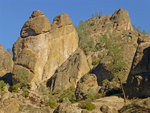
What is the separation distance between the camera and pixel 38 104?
196 feet

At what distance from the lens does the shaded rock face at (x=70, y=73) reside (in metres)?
86.4

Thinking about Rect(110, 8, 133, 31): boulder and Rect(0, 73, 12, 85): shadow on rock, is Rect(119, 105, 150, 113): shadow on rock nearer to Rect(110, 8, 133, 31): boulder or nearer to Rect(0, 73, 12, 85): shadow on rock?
Rect(0, 73, 12, 85): shadow on rock

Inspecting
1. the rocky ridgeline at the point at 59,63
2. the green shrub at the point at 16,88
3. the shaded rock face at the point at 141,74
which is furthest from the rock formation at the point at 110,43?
the green shrub at the point at 16,88

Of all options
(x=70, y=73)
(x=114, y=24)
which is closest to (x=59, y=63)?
(x=70, y=73)

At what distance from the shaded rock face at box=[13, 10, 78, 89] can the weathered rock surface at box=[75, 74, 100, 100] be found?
2075 cm

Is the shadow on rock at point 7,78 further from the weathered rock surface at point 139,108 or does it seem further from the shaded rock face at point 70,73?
the weathered rock surface at point 139,108

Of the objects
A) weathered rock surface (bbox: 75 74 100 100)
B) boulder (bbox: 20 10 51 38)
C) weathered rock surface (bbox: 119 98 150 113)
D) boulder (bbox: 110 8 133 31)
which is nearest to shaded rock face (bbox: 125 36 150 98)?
weathered rock surface (bbox: 119 98 150 113)

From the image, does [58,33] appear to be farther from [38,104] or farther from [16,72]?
[38,104]

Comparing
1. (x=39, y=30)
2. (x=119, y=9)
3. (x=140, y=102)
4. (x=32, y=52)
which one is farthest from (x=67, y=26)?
(x=140, y=102)

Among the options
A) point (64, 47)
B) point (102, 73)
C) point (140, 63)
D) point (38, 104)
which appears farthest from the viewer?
point (64, 47)

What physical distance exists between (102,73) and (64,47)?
27.9 m

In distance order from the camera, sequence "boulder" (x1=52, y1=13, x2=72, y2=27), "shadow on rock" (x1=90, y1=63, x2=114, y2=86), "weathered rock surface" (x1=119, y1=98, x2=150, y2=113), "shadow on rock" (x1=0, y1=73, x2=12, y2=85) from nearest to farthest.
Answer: "weathered rock surface" (x1=119, y1=98, x2=150, y2=113) < "shadow on rock" (x1=90, y1=63, x2=114, y2=86) < "shadow on rock" (x1=0, y1=73, x2=12, y2=85) < "boulder" (x1=52, y1=13, x2=72, y2=27)

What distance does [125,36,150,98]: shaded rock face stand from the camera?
1794 inches

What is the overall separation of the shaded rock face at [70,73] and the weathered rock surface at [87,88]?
5734 millimetres
